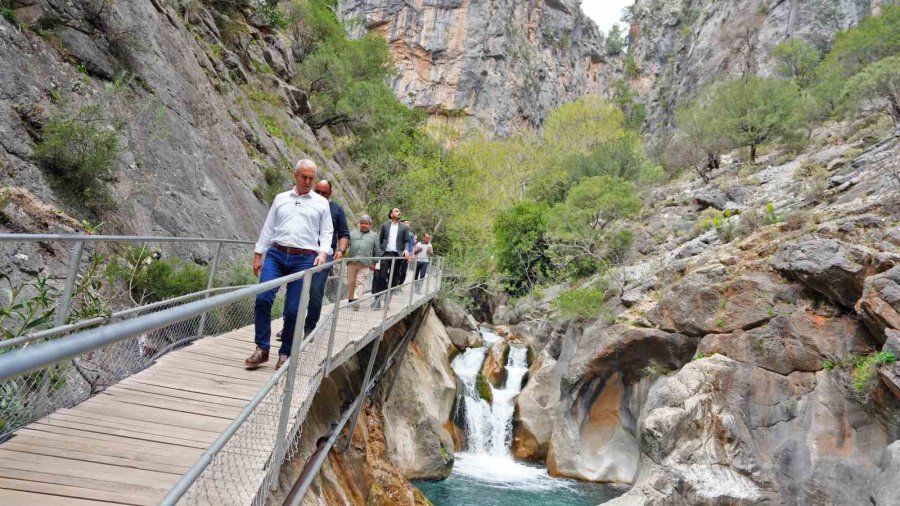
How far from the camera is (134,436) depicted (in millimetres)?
3160

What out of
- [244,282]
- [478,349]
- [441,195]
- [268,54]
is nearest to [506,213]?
[441,195]

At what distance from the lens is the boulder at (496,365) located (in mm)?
17234

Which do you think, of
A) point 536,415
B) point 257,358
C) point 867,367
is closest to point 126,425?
point 257,358

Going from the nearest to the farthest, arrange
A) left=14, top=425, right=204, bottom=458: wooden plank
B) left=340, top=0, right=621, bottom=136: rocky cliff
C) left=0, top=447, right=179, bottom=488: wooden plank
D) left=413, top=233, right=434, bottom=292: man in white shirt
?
left=0, top=447, right=179, bottom=488: wooden plank
left=14, top=425, right=204, bottom=458: wooden plank
left=413, top=233, right=434, bottom=292: man in white shirt
left=340, top=0, right=621, bottom=136: rocky cliff

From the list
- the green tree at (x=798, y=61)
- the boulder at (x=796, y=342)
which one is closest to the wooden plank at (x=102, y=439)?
the boulder at (x=796, y=342)

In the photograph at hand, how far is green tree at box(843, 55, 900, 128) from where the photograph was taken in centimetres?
1859

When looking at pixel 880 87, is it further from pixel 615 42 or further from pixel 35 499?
pixel 615 42

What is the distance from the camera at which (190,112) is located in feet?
36.7

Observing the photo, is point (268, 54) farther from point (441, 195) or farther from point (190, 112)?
point (190, 112)

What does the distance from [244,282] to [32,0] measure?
5.79 meters

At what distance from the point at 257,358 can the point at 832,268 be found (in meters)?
10.3

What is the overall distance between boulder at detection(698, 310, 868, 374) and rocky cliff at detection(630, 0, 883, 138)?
3539 centimetres

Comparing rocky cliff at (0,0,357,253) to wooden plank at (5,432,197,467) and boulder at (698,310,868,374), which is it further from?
boulder at (698,310,868,374)

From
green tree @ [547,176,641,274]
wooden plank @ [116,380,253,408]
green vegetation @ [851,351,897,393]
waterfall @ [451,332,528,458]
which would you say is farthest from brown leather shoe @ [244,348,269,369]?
green tree @ [547,176,641,274]
